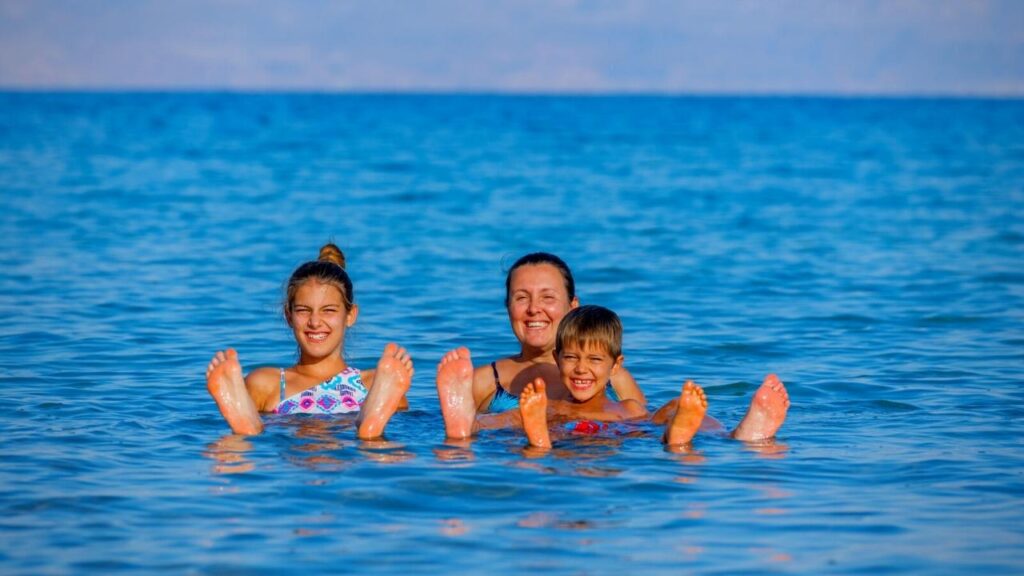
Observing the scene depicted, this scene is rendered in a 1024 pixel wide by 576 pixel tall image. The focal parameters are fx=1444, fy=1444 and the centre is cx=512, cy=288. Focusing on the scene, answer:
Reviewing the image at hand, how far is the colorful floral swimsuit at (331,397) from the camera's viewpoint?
776 centimetres

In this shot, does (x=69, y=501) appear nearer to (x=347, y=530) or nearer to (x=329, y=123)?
(x=347, y=530)

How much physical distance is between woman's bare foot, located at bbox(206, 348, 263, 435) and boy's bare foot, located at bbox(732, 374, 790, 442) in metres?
2.38

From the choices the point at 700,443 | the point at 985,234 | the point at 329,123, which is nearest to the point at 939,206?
the point at 985,234

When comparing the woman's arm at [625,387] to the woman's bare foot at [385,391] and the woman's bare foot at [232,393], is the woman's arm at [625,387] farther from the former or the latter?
the woman's bare foot at [232,393]

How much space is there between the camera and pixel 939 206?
22984 mm

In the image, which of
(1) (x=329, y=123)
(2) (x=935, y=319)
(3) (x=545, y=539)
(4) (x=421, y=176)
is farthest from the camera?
(1) (x=329, y=123)

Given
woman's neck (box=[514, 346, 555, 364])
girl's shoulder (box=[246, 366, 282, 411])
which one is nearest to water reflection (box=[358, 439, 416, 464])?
girl's shoulder (box=[246, 366, 282, 411])

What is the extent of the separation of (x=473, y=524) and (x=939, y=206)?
18.8 metres

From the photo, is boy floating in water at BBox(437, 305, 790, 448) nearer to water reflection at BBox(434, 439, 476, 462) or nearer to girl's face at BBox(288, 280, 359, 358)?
water reflection at BBox(434, 439, 476, 462)

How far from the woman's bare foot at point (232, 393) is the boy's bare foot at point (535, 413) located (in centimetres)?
135

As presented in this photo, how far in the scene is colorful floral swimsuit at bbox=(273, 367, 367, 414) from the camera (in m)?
7.76

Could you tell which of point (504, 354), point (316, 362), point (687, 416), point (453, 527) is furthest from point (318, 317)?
point (504, 354)

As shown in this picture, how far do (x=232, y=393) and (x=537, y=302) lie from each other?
1.71 m

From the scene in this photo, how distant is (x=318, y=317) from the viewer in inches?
302
